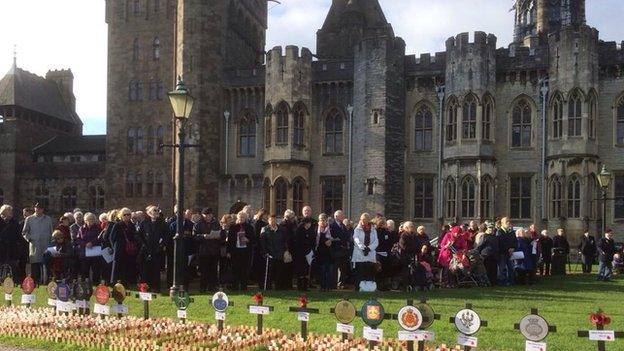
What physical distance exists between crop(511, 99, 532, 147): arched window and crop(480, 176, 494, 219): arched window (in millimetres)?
2169

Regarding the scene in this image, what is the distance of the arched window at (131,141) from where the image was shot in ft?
142

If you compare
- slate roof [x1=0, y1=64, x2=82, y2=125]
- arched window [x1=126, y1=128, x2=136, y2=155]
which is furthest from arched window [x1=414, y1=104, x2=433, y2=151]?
slate roof [x1=0, y1=64, x2=82, y2=125]

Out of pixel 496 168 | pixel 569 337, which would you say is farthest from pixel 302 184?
pixel 569 337

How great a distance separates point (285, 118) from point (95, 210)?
1722cm

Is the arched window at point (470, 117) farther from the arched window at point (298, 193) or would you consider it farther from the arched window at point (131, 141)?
the arched window at point (131, 141)

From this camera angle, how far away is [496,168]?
116ft

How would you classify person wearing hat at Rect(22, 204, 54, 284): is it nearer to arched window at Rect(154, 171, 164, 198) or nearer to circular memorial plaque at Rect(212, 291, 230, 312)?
circular memorial plaque at Rect(212, 291, 230, 312)

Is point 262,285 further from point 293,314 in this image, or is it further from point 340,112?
point 340,112

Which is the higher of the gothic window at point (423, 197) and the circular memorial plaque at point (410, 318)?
the gothic window at point (423, 197)

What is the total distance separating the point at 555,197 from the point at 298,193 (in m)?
12.4

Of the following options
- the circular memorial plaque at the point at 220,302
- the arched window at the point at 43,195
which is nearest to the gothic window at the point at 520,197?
the circular memorial plaque at the point at 220,302

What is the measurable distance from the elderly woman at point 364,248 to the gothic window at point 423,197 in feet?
64.5

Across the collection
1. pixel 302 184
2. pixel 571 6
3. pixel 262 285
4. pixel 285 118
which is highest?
pixel 571 6

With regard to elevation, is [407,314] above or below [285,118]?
below
